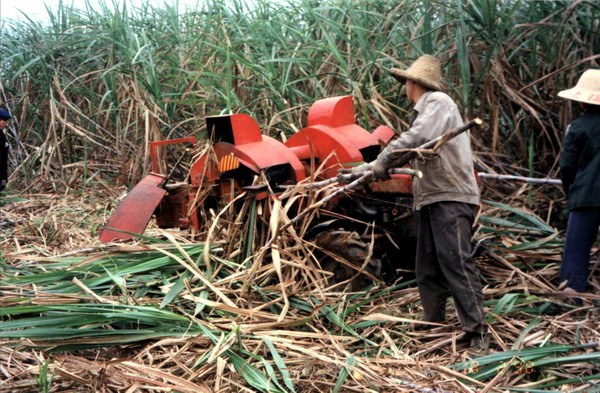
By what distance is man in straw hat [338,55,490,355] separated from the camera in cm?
393

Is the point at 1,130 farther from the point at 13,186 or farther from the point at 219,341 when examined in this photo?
the point at 219,341

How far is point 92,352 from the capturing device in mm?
3699

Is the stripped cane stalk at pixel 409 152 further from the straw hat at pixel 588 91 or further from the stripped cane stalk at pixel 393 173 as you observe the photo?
the straw hat at pixel 588 91

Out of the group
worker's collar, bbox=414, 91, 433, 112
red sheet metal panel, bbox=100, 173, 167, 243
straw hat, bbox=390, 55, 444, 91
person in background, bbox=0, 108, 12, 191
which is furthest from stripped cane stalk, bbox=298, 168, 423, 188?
person in background, bbox=0, 108, 12, 191

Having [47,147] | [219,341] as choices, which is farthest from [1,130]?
[219,341]

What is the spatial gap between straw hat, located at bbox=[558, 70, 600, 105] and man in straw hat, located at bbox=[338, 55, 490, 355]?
1008mm

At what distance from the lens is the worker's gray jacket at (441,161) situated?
396 centimetres

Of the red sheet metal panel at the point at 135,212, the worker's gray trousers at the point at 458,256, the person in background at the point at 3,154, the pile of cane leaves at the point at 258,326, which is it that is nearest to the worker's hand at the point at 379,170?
the worker's gray trousers at the point at 458,256

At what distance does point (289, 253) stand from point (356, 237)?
1.28ft

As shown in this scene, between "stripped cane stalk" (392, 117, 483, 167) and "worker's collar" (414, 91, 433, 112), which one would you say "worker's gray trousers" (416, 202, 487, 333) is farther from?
"worker's collar" (414, 91, 433, 112)

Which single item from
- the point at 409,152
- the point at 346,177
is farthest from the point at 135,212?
the point at 409,152

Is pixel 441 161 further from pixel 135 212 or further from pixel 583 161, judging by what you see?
pixel 135 212

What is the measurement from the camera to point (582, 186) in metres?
4.58

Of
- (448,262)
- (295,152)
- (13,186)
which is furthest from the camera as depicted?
(13,186)
